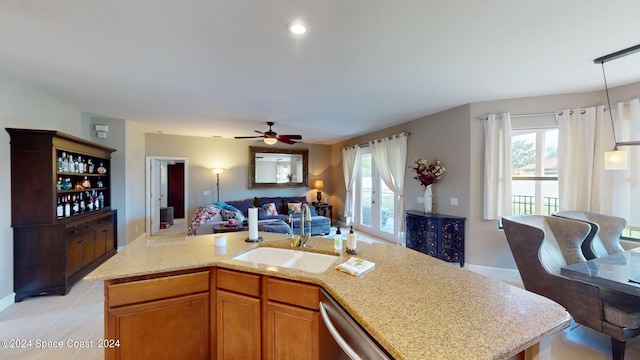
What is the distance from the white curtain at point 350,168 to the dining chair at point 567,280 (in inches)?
167

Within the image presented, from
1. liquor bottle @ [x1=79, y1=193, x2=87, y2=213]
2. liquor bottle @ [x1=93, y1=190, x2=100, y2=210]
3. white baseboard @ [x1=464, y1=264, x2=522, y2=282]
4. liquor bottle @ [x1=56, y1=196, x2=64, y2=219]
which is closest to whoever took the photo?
liquor bottle @ [x1=56, y1=196, x2=64, y2=219]

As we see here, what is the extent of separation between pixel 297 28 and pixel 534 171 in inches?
150

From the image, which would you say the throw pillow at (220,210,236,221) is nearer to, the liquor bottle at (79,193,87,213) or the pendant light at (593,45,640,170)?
the liquor bottle at (79,193,87,213)

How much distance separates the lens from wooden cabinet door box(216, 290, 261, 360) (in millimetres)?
1616

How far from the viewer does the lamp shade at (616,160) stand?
8.34ft

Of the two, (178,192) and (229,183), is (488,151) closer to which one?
(229,183)

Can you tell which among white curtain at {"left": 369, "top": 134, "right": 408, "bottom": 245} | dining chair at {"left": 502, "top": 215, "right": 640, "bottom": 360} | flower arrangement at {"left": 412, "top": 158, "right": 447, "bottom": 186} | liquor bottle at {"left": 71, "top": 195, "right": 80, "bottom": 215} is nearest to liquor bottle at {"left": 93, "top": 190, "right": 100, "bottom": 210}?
liquor bottle at {"left": 71, "top": 195, "right": 80, "bottom": 215}

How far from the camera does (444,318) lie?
1.02 metres

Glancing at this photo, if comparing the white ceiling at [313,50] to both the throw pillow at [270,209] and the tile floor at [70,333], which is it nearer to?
the tile floor at [70,333]

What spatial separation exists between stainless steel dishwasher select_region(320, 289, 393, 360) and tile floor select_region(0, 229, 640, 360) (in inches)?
84.2

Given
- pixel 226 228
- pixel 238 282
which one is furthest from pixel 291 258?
pixel 226 228

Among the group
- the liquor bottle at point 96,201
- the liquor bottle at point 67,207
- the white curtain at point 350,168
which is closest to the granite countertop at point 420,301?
the liquor bottle at point 67,207

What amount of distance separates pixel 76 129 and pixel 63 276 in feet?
7.98

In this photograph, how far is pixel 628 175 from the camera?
297cm
